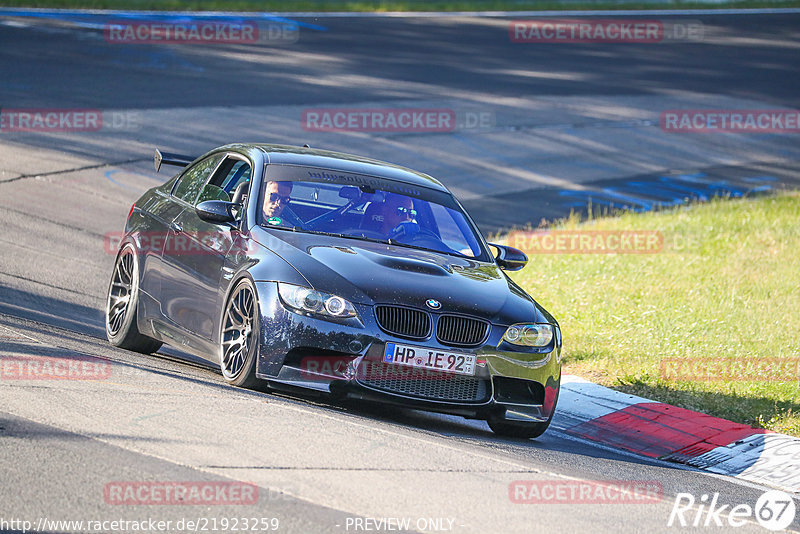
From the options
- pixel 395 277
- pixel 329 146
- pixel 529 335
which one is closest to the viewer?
pixel 395 277

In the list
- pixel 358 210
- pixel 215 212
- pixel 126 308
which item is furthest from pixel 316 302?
pixel 126 308

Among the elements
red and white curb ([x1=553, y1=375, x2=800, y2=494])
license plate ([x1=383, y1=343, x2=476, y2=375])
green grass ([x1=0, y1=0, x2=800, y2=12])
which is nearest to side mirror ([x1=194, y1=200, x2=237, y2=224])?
license plate ([x1=383, y1=343, x2=476, y2=375])

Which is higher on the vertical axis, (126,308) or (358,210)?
(358,210)

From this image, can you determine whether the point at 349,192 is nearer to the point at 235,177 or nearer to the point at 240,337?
the point at 235,177

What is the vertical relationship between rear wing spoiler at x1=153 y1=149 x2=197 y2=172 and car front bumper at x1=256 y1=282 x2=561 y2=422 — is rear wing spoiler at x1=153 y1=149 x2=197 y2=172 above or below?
above

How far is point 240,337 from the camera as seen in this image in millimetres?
7762

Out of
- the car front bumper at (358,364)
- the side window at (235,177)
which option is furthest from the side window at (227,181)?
the car front bumper at (358,364)

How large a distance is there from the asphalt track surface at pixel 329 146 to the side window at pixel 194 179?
1.29 meters

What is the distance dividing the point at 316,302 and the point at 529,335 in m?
1.42

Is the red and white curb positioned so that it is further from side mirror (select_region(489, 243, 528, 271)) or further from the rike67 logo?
side mirror (select_region(489, 243, 528, 271))

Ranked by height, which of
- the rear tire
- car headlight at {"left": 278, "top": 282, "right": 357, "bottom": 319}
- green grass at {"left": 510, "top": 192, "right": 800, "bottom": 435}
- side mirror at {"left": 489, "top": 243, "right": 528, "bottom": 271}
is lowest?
green grass at {"left": 510, "top": 192, "right": 800, "bottom": 435}

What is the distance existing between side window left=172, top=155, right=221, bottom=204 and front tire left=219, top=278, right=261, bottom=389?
66.3 inches

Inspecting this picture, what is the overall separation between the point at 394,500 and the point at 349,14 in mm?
30280

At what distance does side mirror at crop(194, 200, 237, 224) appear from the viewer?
8312 mm
